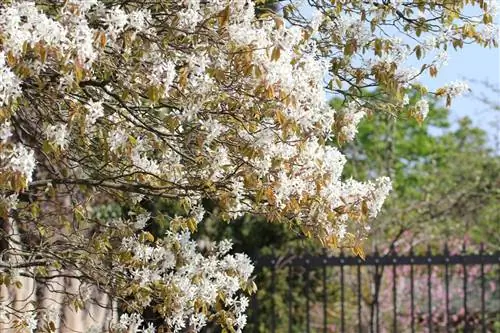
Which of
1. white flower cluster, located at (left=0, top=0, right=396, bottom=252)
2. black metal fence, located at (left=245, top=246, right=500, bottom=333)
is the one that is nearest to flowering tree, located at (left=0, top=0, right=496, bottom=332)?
white flower cluster, located at (left=0, top=0, right=396, bottom=252)

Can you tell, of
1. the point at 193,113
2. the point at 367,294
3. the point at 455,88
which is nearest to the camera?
the point at 193,113

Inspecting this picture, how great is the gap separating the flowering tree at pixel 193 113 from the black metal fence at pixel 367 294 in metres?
3.82

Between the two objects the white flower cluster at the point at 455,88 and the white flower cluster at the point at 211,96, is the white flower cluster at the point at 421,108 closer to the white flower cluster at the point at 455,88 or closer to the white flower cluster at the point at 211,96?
the white flower cluster at the point at 455,88

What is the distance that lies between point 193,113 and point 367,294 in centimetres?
816

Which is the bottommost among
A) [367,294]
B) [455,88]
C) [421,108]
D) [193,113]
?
[193,113]

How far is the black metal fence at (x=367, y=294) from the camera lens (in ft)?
29.0

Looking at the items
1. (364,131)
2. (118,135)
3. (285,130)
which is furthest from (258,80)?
(364,131)

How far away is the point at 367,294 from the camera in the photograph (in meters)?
11.9

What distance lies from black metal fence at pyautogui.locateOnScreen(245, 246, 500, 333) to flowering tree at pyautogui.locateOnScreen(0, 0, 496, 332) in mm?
3815

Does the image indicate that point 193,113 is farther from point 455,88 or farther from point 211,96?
point 455,88

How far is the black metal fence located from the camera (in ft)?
29.0

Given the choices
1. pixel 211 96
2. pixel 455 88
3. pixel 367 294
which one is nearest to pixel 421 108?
pixel 455 88

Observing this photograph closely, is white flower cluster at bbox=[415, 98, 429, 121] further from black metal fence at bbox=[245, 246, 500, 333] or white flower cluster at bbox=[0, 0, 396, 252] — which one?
black metal fence at bbox=[245, 246, 500, 333]

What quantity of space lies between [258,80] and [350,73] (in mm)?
1126
